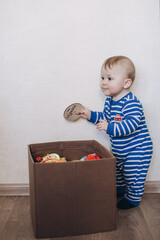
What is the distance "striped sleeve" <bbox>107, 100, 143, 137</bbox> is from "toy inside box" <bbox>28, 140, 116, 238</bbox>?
0.62 ft

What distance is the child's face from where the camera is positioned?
1.18m

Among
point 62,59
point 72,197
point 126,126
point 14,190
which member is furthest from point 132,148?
point 14,190

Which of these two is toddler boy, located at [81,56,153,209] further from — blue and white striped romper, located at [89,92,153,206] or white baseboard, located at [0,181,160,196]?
white baseboard, located at [0,181,160,196]

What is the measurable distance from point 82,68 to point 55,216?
72 centimetres

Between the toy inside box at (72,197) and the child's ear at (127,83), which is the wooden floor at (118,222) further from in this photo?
the child's ear at (127,83)

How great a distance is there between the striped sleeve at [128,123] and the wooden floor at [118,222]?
378 mm

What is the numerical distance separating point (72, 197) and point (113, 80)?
0.56 metres

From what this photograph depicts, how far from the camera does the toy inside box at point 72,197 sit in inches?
38.6

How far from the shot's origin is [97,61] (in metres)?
1.31

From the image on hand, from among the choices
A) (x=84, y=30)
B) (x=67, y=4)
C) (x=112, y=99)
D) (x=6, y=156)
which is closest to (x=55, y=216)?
(x=6, y=156)

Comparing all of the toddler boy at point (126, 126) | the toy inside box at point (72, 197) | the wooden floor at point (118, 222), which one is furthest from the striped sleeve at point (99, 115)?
the wooden floor at point (118, 222)

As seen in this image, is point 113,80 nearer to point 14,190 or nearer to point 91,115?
point 91,115

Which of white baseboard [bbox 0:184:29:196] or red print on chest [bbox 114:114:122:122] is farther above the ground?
red print on chest [bbox 114:114:122:122]

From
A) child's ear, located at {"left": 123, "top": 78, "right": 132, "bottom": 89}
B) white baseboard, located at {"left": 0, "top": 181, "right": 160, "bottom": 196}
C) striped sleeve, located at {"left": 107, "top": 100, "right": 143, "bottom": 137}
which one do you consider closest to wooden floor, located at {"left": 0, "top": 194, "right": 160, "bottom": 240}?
white baseboard, located at {"left": 0, "top": 181, "right": 160, "bottom": 196}
